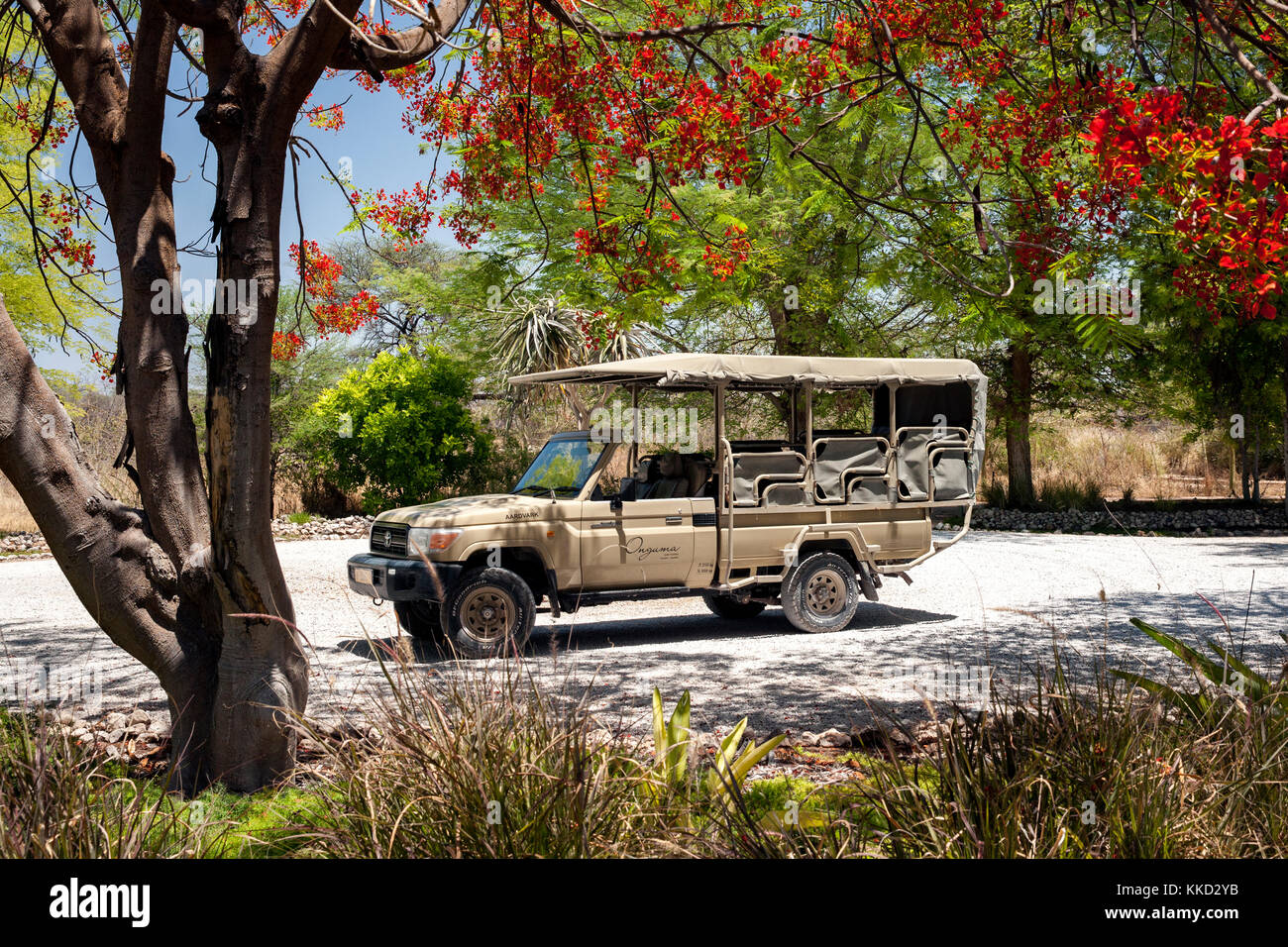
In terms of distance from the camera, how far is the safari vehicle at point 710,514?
827 centimetres

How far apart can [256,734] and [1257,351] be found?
68.9 feet

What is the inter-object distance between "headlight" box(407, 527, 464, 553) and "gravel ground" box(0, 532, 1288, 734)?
2.60ft

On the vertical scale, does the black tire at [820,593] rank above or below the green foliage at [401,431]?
below

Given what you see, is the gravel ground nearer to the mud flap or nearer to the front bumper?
the mud flap

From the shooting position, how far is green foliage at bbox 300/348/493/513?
19.6 m

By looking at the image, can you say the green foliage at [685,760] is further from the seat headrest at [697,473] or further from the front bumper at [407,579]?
the seat headrest at [697,473]

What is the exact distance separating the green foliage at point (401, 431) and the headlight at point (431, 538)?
37.3 feet

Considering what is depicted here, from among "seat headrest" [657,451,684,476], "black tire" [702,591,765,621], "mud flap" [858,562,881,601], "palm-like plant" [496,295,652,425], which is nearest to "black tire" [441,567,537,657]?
"seat headrest" [657,451,684,476]

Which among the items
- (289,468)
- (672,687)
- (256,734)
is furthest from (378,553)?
(289,468)

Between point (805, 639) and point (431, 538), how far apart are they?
346 cm

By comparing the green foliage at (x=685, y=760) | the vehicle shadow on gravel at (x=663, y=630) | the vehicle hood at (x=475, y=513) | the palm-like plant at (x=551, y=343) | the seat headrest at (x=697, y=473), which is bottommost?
the vehicle shadow on gravel at (x=663, y=630)

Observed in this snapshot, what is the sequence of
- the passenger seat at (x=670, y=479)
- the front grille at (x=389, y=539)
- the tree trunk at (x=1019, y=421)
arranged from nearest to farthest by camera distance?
the front grille at (x=389, y=539) → the passenger seat at (x=670, y=479) → the tree trunk at (x=1019, y=421)

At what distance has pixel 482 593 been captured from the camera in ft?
26.8

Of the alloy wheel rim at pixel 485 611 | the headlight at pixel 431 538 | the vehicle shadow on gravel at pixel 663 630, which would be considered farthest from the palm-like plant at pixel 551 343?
the alloy wheel rim at pixel 485 611
